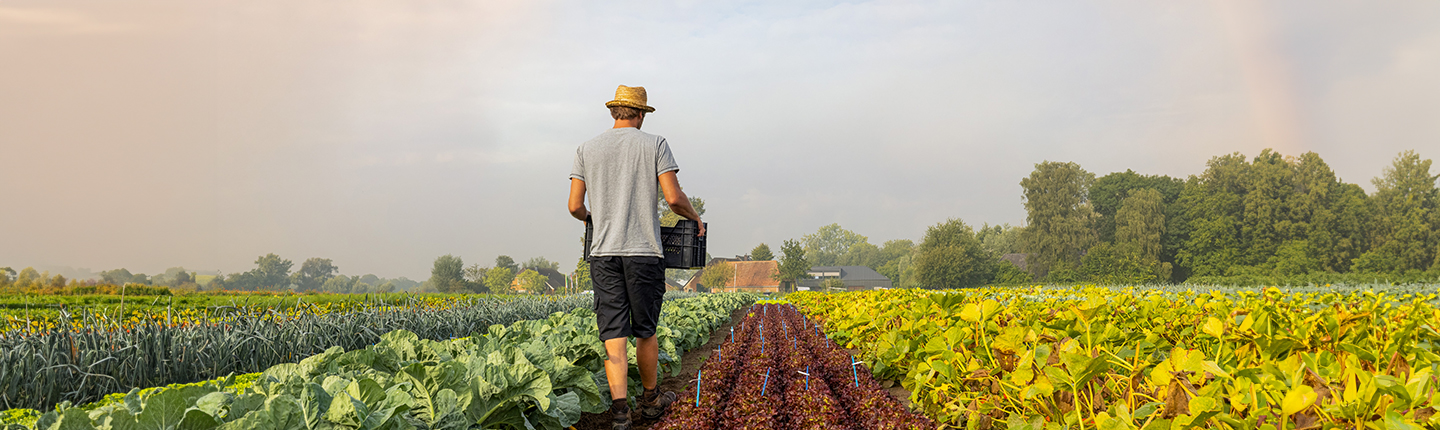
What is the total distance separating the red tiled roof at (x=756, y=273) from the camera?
66250 mm

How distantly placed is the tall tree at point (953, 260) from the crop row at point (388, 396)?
52.3 metres

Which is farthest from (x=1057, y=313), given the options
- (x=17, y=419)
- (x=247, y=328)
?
(x=247, y=328)

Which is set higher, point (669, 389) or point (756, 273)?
point (756, 273)

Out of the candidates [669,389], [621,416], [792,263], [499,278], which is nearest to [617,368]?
[621,416]

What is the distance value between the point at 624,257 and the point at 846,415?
57.1 inches

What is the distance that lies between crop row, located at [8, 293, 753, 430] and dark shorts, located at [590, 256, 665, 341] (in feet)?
1.11

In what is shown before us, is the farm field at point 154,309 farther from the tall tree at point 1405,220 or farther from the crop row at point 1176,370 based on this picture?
the tall tree at point 1405,220

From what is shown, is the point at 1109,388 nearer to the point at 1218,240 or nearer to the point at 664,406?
the point at 664,406

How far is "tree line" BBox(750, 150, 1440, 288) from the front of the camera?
42969mm

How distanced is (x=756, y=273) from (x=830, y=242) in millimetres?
52923

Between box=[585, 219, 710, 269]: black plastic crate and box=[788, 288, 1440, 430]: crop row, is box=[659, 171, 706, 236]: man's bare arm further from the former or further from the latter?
box=[788, 288, 1440, 430]: crop row

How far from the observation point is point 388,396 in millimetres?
1791

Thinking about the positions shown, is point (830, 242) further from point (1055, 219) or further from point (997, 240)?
point (1055, 219)

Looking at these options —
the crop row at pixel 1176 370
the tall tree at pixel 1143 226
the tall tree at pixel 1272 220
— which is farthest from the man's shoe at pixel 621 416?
the tall tree at pixel 1272 220
